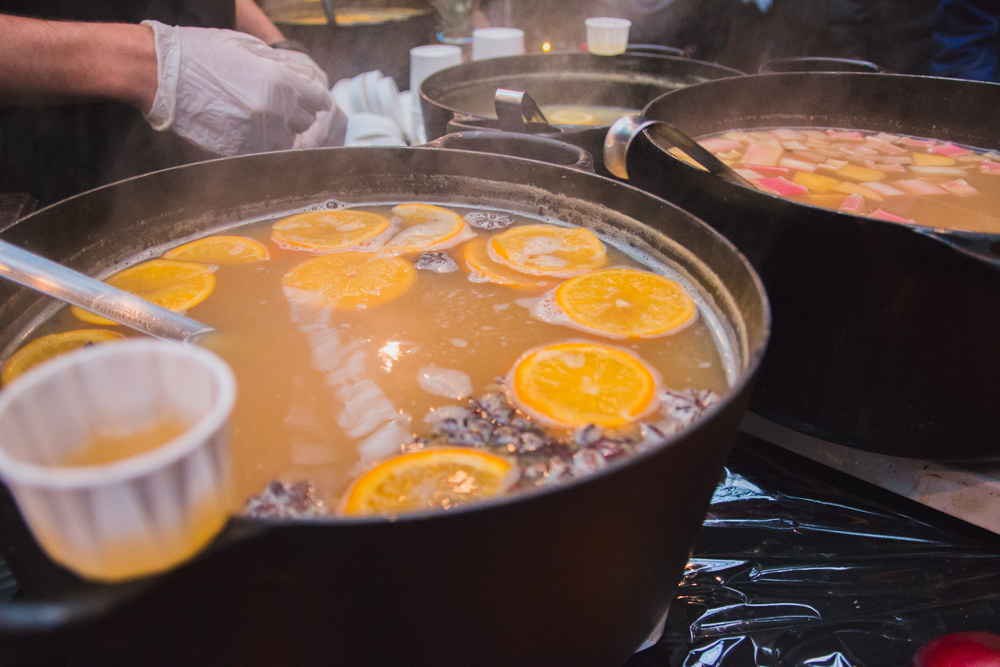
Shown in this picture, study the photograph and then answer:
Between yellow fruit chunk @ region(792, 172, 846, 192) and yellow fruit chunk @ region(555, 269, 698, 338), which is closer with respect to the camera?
yellow fruit chunk @ region(555, 269, 698, 338)

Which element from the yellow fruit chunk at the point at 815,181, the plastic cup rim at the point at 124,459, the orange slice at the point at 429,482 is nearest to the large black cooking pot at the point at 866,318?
the orange slice at the point at 429,482

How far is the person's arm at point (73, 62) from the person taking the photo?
193cm

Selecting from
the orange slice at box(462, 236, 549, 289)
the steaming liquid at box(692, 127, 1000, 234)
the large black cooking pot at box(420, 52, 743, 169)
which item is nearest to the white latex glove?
the large black cooking pot at box(420, 52, 743, 169)

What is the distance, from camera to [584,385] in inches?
41.7

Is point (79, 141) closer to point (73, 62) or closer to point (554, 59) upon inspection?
point (73, 62)

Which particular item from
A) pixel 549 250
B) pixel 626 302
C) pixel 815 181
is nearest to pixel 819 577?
pixel 626 302

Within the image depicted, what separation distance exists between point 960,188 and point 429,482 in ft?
6.86

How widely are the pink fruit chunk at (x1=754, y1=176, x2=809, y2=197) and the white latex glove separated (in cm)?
175

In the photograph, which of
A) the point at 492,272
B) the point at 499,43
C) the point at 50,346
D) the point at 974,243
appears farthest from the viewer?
the point at 499,43

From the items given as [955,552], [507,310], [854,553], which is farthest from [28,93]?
[955,552]

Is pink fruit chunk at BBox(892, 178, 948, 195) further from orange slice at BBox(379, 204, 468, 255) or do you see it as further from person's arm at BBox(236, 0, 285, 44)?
person's arm at BBox(236, 0, 285, 44)

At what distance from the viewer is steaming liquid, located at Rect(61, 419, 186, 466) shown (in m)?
0.53

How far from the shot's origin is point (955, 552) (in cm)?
136

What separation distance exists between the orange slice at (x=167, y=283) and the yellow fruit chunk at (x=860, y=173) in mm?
2059
